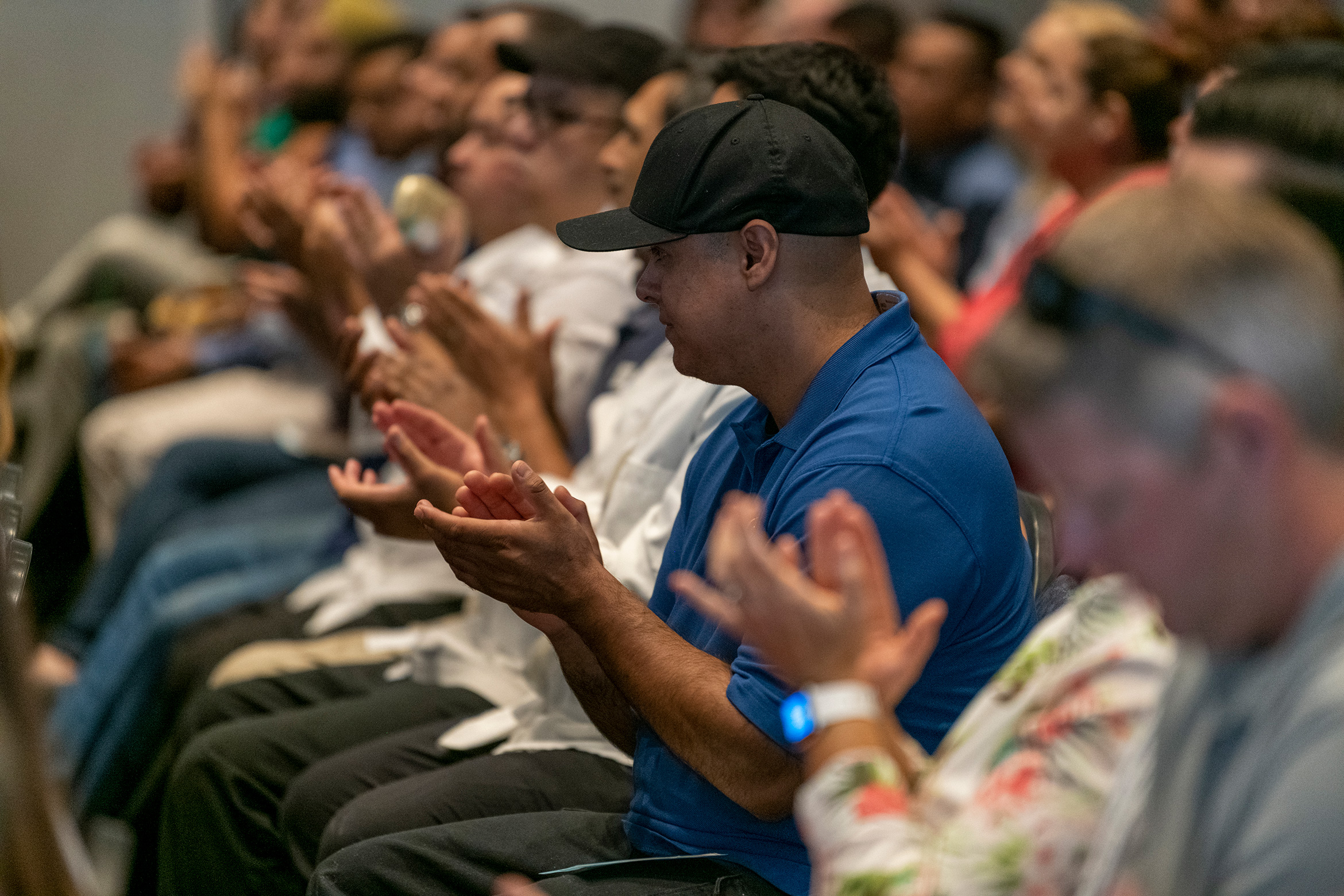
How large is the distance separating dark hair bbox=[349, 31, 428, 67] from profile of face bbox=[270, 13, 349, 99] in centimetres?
16

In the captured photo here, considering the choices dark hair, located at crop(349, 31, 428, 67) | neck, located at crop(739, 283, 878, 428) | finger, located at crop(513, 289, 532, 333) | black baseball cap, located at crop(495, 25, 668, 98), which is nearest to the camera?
neck, located at crop(739, 283, 878, 428)

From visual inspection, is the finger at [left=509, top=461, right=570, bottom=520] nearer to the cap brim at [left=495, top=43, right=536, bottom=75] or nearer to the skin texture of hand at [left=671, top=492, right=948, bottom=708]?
the skin texture of hand at [left=671, top=492, right=948, bottom=708]

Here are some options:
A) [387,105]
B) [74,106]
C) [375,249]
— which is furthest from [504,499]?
[74,106]

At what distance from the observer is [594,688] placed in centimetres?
149

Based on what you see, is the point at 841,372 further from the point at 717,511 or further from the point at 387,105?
the point at 387,105

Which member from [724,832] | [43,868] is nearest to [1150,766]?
[724,832]

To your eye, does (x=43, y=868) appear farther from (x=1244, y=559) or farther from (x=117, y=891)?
(x=117, y=891)

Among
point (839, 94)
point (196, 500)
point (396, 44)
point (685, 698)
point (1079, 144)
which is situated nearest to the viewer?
point (685, 698)

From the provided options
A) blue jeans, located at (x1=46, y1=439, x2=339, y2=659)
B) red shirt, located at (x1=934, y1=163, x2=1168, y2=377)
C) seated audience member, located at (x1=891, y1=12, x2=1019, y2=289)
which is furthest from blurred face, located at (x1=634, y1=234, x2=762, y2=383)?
seated audience member, located at (x1=891, y1=12, x2=1019, y2=289)

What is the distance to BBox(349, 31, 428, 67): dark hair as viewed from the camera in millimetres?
4117

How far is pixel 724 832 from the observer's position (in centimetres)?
129

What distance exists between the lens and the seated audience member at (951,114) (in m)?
3.72

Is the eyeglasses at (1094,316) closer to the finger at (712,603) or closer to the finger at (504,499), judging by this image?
the finger at (712,603)

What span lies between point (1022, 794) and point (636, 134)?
1.47 meters
